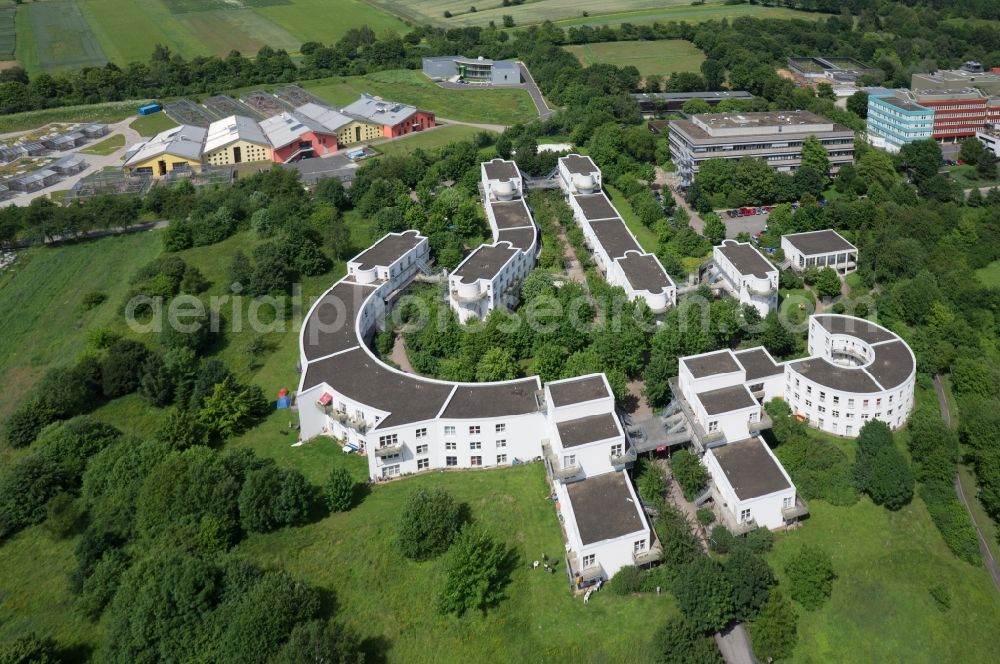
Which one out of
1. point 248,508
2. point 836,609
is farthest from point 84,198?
point 836,609

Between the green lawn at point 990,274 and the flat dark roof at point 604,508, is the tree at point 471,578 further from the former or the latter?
the green lawn at point 990,274

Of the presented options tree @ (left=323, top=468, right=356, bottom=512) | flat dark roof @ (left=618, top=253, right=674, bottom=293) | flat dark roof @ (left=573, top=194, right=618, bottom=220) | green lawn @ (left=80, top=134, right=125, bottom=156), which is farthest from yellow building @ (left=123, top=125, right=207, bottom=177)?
tree @ (left=323, top=468, right=356, bottom=512)

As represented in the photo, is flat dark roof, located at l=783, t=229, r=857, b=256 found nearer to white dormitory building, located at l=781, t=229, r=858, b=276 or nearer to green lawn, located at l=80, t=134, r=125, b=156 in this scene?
white dormitory building, located at l=781, t=229, r=858, b=276

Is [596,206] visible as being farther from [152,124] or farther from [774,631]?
[152,124]

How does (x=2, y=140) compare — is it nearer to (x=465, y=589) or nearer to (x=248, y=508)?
(x=248, y=508)

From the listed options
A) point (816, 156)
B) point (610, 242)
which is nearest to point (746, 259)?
point (610, 242)
